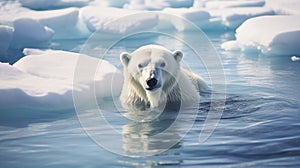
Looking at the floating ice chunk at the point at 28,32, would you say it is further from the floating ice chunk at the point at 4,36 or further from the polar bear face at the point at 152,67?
the polar bear face at the point at 152,67

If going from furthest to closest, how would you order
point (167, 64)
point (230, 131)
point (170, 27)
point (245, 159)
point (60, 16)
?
point (170, 27)
point (60, 16)
point (167, 64)
point (230, 131)
point (245, 159)

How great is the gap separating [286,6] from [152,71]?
40.3 ft

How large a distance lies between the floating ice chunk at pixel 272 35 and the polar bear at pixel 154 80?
4432mm

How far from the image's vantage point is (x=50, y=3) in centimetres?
1872

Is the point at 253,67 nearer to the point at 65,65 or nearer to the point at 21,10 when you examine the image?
the point at 65,65

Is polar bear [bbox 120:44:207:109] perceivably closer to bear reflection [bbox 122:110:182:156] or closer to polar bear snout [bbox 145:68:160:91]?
polar bear snout [bbox 145:68:160:91]

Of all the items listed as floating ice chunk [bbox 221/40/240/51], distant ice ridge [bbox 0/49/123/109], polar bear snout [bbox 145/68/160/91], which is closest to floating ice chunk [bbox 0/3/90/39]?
floating ice chunk [bbox 221/40/240/51]

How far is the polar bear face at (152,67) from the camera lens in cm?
493

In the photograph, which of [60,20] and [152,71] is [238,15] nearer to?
[60,20]

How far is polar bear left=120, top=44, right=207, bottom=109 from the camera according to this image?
512cm

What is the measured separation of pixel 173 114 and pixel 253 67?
4.29m

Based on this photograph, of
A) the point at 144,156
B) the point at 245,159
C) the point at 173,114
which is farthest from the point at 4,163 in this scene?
the point at 173,114

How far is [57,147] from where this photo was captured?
4.14m

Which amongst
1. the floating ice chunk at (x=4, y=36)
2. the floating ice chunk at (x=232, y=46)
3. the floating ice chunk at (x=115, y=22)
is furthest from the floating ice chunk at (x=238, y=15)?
the floating ice chunk at (x=4, y=36)
